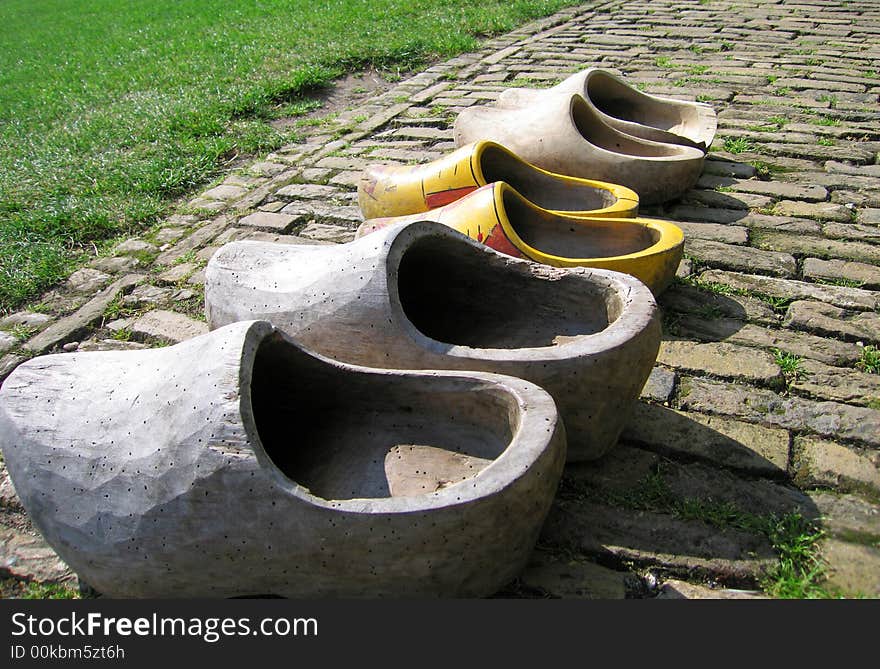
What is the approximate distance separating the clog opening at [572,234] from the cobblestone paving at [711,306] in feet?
0.80

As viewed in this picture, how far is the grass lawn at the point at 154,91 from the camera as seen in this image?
348 centimetres

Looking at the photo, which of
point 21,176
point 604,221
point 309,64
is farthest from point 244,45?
point 604,221

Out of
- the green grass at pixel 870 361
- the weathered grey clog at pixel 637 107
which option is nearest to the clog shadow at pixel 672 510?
the green grass at pixel 870 361

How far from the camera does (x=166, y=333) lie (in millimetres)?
2576

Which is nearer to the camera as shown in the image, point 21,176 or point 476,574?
point 476,574

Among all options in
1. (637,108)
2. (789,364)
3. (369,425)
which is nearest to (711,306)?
(789,364)

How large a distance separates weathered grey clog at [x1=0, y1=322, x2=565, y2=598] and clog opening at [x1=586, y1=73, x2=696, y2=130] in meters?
2.41

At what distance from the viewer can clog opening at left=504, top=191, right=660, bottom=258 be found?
2.49 meters

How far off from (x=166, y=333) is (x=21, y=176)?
2083mm

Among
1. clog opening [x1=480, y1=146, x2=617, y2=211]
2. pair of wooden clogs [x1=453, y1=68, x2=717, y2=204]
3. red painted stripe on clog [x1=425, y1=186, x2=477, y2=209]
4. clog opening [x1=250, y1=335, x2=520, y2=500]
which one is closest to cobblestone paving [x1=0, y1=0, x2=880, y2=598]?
pair of wooden clogs [x1=453, y1=68, x2=717, y2=204]

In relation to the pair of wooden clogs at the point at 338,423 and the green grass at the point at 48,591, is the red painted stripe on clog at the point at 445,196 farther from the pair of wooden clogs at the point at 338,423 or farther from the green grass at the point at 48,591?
the green grass at the point at 48,591

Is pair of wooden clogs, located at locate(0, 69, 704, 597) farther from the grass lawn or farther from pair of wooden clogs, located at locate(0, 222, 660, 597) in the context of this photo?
the grass lawn

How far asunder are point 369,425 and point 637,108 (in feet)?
8.30

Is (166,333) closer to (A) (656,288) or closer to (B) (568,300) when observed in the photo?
(B) (568,300)
